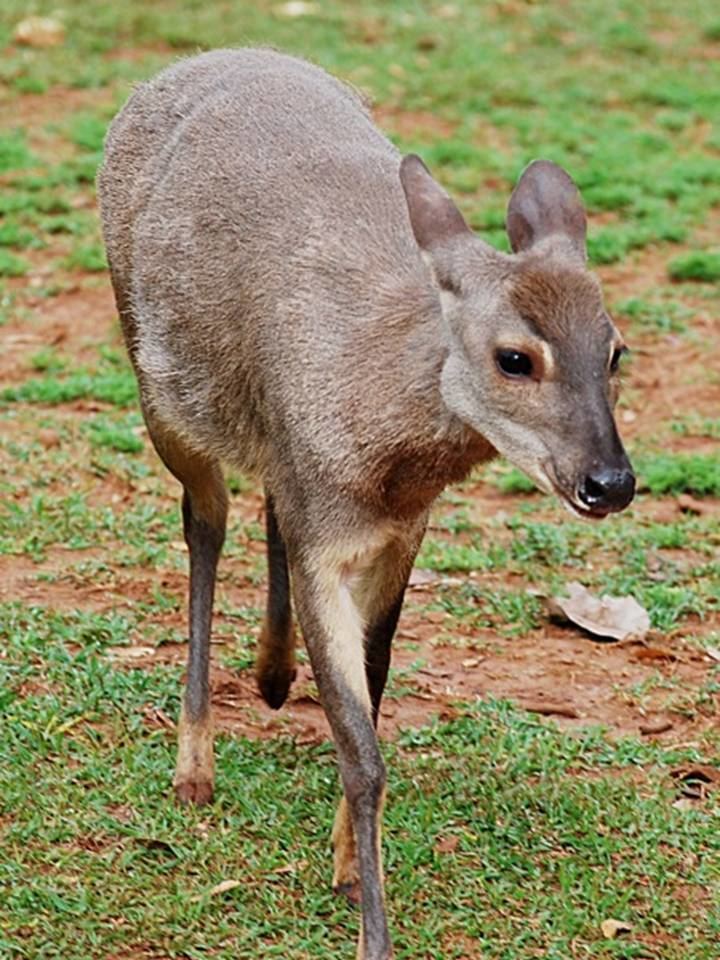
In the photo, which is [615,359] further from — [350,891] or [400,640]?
[400,640]

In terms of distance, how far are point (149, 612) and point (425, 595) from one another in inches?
37.8

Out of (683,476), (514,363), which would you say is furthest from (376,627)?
(683,476)

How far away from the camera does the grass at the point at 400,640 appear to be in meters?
4.71

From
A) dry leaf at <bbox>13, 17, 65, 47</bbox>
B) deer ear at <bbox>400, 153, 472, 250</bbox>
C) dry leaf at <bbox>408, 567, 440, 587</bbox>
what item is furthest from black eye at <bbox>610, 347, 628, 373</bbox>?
dry leaf at <bbox>13, 17, 65, 47</bbox>

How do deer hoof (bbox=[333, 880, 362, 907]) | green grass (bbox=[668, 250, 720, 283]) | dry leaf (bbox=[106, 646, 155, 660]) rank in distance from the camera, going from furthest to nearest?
green grass (bbox=[668, 250, 720, 283]) < dry leaf (bbox=[106, 646, 155, 660]) < deer hoof (bbox=[333, 880, 362, 907])

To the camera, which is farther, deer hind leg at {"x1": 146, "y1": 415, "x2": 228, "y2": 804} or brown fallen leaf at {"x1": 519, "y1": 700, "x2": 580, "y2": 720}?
brown fallen leaf at {"x1": 519, "y1": 700, "x2": 580, "y2": 720}

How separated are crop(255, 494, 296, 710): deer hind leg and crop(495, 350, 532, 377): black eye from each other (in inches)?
65.9

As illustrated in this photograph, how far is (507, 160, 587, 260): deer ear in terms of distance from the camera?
430cm

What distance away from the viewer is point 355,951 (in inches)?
180

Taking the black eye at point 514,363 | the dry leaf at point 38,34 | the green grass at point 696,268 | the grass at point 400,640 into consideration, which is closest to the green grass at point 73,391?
the grass at point 400,640

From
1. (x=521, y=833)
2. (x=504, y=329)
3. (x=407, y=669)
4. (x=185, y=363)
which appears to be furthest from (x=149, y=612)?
(x=504, y=329)

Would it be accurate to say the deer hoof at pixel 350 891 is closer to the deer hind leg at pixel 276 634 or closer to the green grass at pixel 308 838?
the green grass at pixel 308 838

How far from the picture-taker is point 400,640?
6195 millimetres

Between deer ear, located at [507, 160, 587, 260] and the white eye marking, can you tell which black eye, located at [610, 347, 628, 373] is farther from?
deer ear, located at [507, 160, 587, 260]
